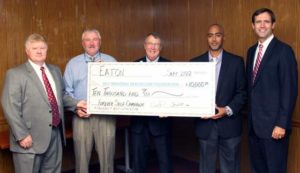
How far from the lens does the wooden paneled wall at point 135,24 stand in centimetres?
307

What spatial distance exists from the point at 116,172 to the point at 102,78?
1464 mm

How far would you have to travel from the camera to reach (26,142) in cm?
248

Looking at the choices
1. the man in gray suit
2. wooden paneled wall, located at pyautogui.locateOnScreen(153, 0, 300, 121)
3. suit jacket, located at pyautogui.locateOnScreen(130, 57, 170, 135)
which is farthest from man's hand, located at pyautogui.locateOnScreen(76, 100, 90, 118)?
wooden paneled wall, located at pyautogui.locateOnScreen(153, 0, 300, 121)

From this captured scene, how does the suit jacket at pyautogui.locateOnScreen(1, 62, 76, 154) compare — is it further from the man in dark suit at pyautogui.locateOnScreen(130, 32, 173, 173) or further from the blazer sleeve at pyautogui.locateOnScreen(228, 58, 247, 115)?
the blazer sleeve at pyautogui.locateOnScreen(228, 58, 247, 115)

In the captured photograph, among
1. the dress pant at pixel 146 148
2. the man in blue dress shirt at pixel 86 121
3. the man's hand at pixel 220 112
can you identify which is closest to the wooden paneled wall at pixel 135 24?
the man's hand at pixel 220 112

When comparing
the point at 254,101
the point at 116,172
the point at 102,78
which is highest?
the point at 102,78

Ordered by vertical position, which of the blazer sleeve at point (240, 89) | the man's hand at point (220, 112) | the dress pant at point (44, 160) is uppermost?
the blazer sleeve at point (240, 89)

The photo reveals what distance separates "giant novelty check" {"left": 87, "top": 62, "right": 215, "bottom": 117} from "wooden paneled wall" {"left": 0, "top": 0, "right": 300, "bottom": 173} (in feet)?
3.02

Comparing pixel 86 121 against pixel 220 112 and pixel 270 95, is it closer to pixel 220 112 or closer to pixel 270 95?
pixel 220 112

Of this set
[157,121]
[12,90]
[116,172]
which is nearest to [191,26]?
[157,121]

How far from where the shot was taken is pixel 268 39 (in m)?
2.53

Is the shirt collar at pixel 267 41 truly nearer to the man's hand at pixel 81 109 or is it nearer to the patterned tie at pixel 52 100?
the man's hand at pixel 81 109

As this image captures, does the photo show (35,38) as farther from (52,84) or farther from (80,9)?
(80,9)

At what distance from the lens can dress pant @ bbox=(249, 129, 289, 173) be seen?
248 cm
